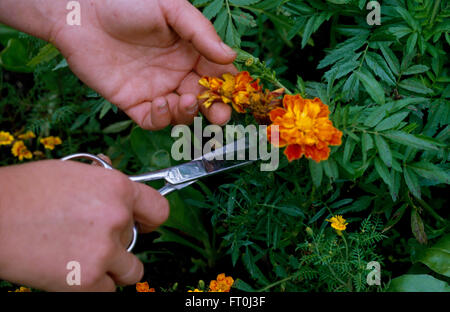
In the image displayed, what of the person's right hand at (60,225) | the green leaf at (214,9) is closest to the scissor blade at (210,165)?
the person's right hand at (60,225)

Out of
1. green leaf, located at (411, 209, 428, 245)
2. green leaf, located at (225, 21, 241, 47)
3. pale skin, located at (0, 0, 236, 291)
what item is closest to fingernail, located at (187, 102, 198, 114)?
pale skin, located at (0, 0, 236, 291)

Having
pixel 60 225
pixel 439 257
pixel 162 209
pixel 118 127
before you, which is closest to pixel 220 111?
pixel 162 209

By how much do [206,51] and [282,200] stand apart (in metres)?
0.55

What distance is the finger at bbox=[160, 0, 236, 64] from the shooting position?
129 cm

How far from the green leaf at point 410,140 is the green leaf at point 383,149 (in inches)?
0.8

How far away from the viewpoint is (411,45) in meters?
1.37

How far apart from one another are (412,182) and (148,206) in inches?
29.5

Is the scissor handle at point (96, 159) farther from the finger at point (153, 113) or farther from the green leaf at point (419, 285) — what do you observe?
the green leaf at point (419, 285)

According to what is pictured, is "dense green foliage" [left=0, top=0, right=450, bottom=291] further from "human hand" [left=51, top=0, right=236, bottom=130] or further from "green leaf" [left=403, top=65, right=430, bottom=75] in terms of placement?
"human hand" [left=51, top=0, right=236, bottom=130]

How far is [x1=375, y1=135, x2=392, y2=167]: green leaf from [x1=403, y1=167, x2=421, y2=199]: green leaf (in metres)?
0.15

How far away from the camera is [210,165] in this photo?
133 cm

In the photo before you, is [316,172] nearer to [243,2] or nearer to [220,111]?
[220,111]

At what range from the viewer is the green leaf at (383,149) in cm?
116
